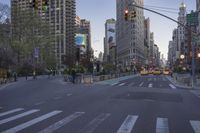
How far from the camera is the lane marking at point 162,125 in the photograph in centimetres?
1091

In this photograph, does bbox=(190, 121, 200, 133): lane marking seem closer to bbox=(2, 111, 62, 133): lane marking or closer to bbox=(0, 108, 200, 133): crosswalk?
bbox=(0, 108, 200, 133): crosswalk

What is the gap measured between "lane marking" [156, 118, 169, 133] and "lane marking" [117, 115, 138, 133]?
2.67 ft

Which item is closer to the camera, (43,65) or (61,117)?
(61,117)

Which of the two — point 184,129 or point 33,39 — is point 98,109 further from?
point 33,39

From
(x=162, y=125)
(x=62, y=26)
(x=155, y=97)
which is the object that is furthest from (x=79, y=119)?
(x=62, y=26)

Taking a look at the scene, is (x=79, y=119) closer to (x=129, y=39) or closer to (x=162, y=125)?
(x=162, y=125)

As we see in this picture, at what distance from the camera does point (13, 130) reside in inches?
419

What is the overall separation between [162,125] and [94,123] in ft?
7.19

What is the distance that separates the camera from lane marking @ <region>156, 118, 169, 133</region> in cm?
1091

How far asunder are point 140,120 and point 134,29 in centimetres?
14381

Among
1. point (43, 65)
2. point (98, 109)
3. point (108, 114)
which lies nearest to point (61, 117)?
point (108, 114)

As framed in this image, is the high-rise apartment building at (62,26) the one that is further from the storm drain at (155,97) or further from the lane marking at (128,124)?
the lane marking at (128,124)

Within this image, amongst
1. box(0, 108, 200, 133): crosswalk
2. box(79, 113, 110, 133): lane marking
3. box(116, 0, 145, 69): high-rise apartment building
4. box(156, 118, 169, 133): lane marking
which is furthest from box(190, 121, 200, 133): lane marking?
box(116, 0, 145, 69): high-rise apartment building

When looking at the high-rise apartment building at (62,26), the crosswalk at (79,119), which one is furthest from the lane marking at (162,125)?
the high-rise apartment building at (62,26)
